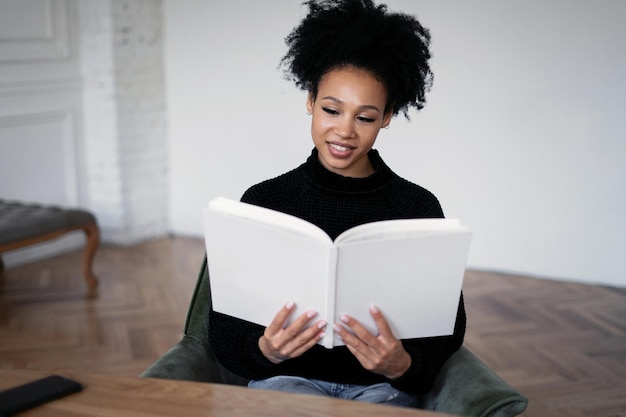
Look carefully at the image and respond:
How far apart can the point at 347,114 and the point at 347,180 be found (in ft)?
0.52

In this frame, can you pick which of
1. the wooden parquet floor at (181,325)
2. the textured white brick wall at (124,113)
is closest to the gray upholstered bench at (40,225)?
the wooden parquet floor at (181,325)

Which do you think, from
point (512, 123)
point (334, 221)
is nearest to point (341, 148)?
point (334, 221)

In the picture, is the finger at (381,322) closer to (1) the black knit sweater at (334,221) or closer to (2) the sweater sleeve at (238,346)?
(1) the black knit sweater at (334,221)

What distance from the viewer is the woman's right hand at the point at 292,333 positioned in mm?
1364

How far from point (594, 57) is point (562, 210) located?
852 mm

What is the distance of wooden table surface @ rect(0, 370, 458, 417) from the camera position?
1.12m

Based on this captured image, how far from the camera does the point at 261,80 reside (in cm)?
468

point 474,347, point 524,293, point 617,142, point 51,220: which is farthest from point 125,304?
point 617,142

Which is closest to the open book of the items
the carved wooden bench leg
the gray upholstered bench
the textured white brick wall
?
the gray upholstered bench

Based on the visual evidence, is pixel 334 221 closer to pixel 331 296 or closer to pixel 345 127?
pixel 345 127

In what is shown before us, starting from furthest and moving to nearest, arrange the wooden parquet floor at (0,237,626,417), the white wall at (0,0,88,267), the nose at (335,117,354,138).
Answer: the white wall at (0,0,88,267) < the wooden parquet floor at (0,237,626,417) < the nose at (335,117,354,138)

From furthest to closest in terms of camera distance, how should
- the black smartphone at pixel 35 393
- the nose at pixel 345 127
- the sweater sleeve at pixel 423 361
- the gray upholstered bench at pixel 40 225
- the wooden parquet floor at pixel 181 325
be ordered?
the gray upholstered bench at pixel 40 225, the wooden parquet floor at pixel 181 325, the nose at pixel 345 127, the sweater sleeve at pixel 423 361, the black smartphone at pixel 35 393

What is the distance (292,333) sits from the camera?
1.38 m

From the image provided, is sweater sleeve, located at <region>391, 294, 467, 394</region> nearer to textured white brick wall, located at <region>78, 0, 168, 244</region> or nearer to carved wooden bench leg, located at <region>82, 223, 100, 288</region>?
carved wooden bench leg, located at <region>82, 223, 100, 288</region>
